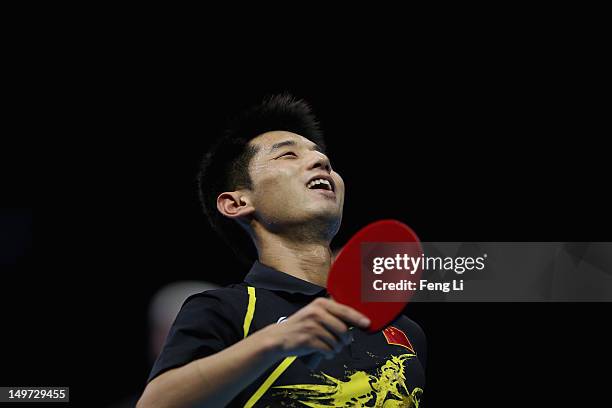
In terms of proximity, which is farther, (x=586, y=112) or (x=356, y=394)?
(x=586, y=112)

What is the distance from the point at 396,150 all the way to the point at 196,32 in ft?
3.70

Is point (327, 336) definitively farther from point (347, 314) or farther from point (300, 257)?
point (300, 257)

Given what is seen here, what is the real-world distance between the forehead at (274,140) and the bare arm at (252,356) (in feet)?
3.05

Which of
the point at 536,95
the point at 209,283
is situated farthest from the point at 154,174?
the point at 536,95

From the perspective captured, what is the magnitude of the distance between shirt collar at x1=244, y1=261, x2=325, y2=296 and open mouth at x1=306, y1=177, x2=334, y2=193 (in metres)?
0.25

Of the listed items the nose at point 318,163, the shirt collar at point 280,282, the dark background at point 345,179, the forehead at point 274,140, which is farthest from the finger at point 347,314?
the dark background at point 345,179

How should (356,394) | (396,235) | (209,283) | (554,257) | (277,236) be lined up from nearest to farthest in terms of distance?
(396,235), (356,394), (277,236), (554,257), (209,283)

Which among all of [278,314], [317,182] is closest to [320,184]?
[317,182]

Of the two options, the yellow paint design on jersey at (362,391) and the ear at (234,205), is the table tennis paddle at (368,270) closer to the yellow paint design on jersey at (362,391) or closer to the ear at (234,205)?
the yellow paint design on jersey at (362,391)

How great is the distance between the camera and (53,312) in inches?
149

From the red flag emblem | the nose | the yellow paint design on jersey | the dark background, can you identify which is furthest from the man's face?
the dark background

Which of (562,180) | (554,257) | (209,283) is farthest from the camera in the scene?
(209,283)

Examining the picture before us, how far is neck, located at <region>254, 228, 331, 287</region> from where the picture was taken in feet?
6.85

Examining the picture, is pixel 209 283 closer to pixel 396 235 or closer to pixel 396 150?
pixel 396 150
